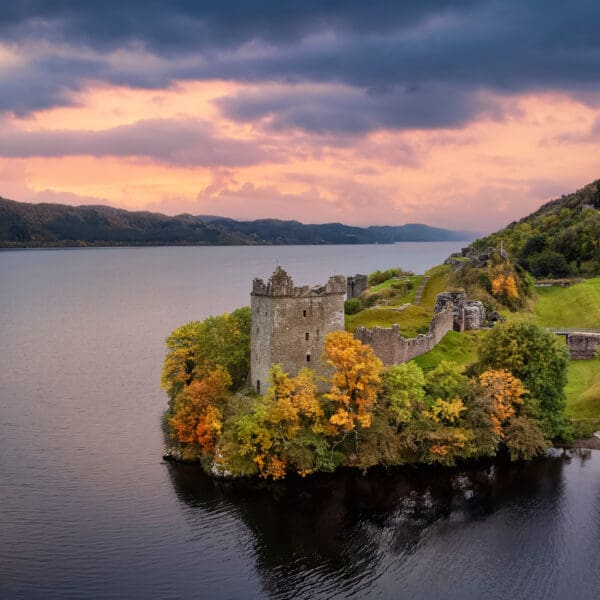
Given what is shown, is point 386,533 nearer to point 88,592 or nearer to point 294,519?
point 294,519

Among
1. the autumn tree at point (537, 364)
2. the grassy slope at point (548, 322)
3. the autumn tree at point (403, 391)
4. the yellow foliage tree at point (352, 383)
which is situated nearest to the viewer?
the yellow foliage tree at point (352, 383)

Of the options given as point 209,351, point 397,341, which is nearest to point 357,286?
point 397,341

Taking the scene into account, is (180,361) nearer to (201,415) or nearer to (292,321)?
(201,415)

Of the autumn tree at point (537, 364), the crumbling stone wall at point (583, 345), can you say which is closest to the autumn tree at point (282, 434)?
the autumn tree at point (537, 364)

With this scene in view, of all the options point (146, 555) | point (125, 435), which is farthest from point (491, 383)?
point (125, 435)

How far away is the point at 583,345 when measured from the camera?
176 feet

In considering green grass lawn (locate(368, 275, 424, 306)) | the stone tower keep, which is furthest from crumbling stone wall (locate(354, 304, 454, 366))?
green grass lawn (locate(368, 275, 424, 306))

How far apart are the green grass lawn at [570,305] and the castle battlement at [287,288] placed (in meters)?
31.0

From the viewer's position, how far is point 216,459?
38375 millimetres

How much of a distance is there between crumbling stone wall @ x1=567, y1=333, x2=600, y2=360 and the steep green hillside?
39.5 meters

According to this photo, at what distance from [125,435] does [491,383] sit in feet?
85.4

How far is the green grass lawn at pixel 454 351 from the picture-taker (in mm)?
49812

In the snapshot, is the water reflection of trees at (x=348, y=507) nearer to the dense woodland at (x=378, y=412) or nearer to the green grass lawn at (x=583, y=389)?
the dense woodland at (x=378, y=412)

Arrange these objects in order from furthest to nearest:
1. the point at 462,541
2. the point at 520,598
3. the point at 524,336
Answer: the point at 524,336, the point at 462,541, the point at 520,598
